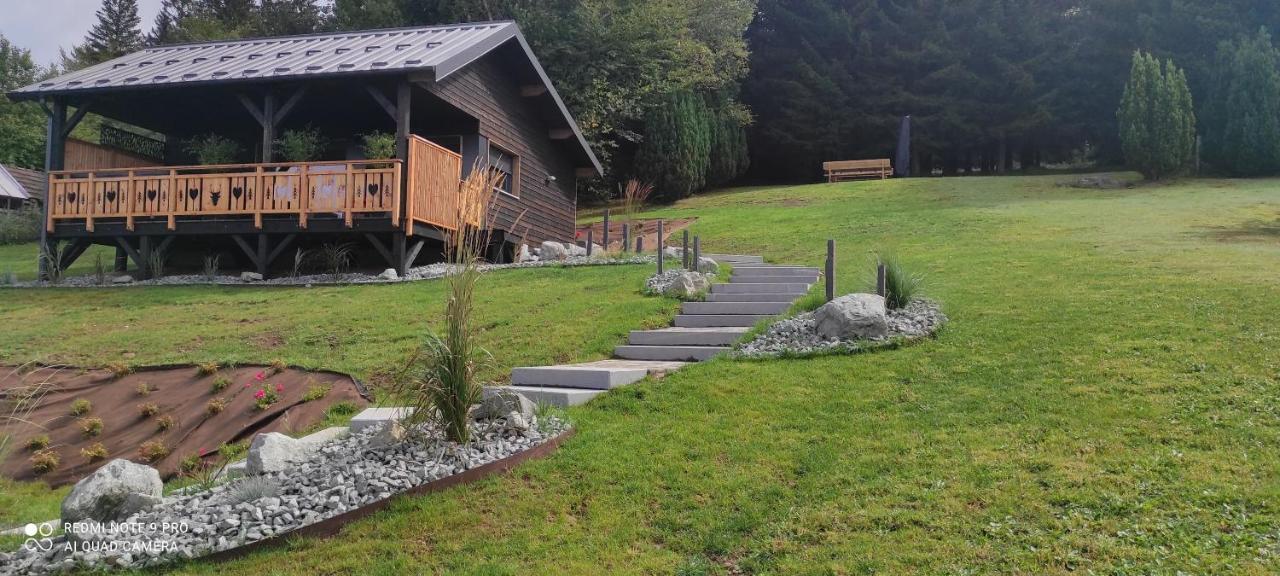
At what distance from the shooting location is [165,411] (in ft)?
26.0

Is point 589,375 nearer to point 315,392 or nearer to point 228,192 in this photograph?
point 315,392

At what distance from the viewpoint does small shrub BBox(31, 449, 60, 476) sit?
705 centimetres

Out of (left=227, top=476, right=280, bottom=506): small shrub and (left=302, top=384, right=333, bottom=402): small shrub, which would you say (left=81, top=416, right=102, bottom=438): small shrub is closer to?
(left=302, top=384, right=333, bottom=402): small shrub

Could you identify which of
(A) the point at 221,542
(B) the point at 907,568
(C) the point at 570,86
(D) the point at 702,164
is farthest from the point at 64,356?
(D) the point at 702,164

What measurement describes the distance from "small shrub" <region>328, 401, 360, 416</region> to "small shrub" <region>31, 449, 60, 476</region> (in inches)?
88.5

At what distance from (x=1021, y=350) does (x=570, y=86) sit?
71.7ft

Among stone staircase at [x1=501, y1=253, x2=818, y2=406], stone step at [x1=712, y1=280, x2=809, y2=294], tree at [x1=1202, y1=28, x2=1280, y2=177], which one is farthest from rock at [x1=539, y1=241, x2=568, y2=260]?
tree at [x1=1202, y1=28, x2=1280, y2=177]

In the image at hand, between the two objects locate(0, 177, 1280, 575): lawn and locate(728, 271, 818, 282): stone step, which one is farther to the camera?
locate(728, 271, 818, 282): stone step

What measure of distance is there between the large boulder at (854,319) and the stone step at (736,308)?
1.64m

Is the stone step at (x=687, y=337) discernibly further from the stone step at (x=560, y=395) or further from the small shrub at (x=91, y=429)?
the small shrub at (x=91, y=429)

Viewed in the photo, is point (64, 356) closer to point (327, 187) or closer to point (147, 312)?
point (147, 312)

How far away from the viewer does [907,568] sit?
3.98 m

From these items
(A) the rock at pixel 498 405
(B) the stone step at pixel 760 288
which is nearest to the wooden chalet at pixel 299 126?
(B) the stone step at pixel 760 288

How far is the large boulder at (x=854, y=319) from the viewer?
7969mm
